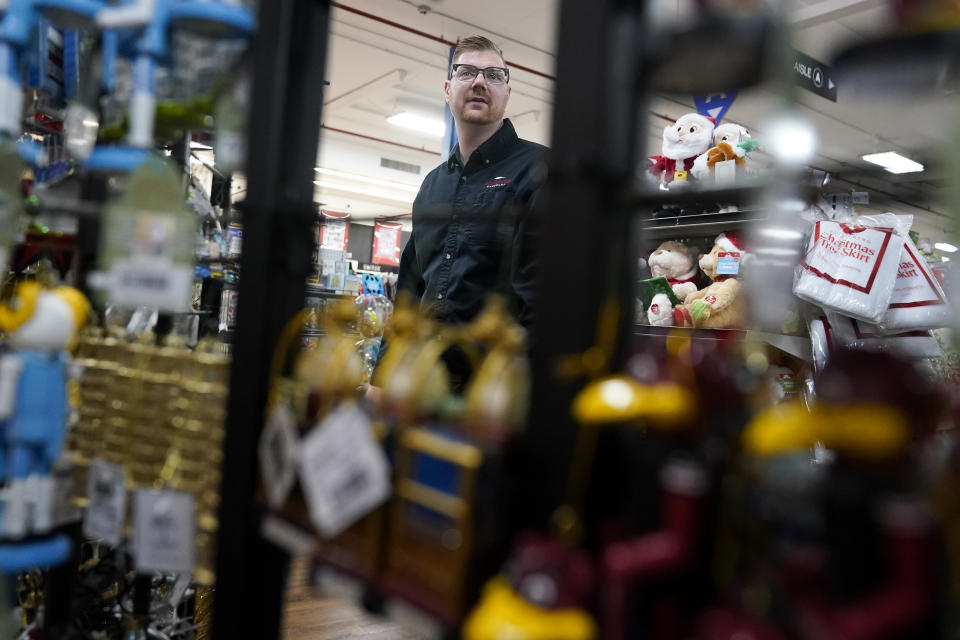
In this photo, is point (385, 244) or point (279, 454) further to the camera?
point (385, 244)

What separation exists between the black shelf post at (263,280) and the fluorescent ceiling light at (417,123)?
6642 mm

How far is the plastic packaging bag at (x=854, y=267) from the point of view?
2271mm

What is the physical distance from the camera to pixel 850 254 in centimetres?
230

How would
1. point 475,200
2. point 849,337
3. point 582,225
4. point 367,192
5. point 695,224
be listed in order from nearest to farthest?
point 582,225 < point 475,200 < point 849,337 < point 695,224 < point 367,192

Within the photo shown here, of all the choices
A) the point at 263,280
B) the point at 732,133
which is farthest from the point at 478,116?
the point at 732,133

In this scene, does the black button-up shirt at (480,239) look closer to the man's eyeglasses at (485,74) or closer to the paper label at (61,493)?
the man's eyeglasses at (485,74)

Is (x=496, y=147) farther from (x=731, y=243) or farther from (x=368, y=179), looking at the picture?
(x=368, y=179)

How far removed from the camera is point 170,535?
101cm

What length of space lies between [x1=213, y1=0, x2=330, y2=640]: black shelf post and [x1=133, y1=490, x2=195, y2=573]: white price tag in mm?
70

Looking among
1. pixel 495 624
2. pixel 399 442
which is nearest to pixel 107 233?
pixel 399 442

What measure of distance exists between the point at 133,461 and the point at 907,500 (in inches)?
38.6

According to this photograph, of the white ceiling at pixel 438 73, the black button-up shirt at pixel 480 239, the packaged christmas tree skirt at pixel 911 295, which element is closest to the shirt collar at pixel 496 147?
the black button-up shirt at pixel 480 239

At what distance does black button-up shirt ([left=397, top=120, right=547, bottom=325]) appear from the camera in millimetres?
1522

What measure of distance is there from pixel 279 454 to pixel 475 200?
1019mm
